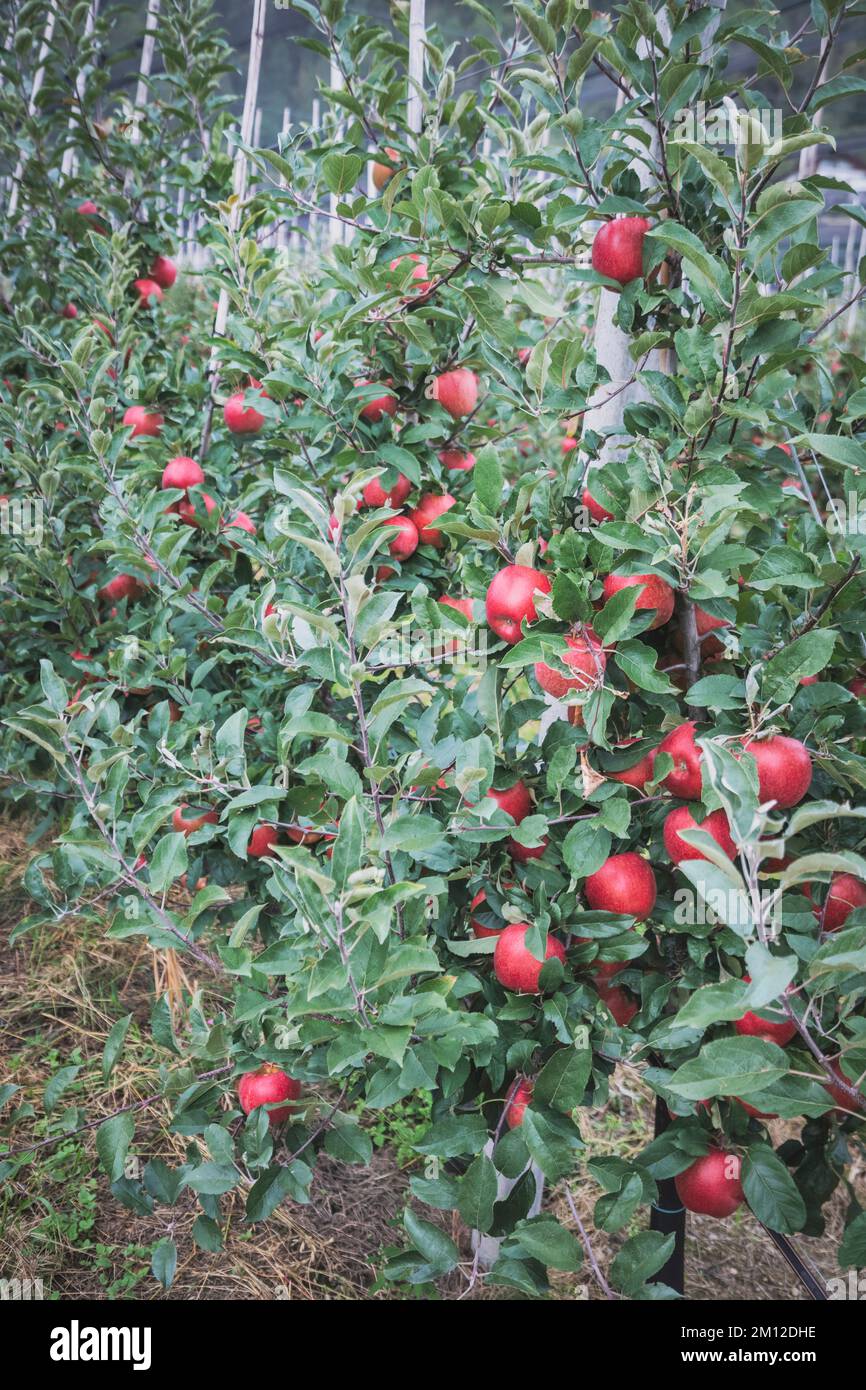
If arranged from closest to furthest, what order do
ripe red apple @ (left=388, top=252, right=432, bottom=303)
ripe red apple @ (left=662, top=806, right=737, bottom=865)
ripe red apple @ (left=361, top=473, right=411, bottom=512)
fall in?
ripe red apple @ (left=662, top=806, right=737, bottom=865)
ripe red apple @ (left=388, top=252, right=432, bottom=303)
ripe red apple @ (left=361, top=473, right=411, bottom=512)

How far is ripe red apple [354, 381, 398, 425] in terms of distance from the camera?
1469mm

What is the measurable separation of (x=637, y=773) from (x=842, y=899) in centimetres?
23

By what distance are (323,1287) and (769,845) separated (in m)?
1.34

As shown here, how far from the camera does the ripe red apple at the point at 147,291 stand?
239cm

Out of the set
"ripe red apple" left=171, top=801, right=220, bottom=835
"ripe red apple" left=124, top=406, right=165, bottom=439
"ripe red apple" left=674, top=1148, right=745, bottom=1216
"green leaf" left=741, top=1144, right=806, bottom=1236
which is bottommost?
"ripe red apple" left=674, top=1148, right=745, bottom=1216

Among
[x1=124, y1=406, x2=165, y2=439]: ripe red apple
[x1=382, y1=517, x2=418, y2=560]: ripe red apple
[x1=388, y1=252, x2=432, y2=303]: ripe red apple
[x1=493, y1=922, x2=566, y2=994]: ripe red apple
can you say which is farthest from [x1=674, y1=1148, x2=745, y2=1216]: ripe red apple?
[x1=124, y1=406, x2=165, y2=439]: ripe red apple

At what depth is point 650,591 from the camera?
3.05ft

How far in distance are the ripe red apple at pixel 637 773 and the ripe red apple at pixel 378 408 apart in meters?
0.72

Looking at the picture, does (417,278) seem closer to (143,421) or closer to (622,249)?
(622,249)

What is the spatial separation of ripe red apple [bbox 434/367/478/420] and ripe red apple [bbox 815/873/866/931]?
94cm

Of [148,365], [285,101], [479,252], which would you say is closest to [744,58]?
[285,101]

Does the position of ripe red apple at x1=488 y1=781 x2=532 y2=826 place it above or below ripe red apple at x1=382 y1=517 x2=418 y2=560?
below

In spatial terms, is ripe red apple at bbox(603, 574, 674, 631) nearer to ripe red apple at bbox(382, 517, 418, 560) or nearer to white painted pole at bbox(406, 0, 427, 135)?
ripe red apple at bbox(382, 517, 418, 560)
